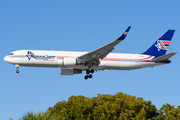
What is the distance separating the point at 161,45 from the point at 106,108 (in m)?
14.8

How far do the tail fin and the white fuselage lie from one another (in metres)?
1.60

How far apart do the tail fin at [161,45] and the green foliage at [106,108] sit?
27.2 ft

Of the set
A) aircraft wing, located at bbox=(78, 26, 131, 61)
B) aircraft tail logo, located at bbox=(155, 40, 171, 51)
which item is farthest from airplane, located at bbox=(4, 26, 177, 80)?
aircraft tail logo, located at bbox=(155, 40, 171, 51)

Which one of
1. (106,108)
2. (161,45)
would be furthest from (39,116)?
(161,45)

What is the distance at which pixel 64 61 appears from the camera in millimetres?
36531

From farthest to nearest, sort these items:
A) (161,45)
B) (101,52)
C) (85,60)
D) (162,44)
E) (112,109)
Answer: (162,44) < (161,45) < (85,60) < (101,52) < (112,109)

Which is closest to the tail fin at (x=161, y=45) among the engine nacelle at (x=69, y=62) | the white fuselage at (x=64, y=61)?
the white fuselage at (x=64, y=61)

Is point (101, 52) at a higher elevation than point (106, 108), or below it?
higher

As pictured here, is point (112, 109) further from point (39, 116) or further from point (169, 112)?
point (39, 116)

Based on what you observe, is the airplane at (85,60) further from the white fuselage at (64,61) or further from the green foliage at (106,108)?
the green foliage at (106,108)

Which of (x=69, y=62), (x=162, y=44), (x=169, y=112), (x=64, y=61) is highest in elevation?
(x=162, y=44)

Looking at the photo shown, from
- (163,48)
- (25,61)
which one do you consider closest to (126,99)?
(163,48)

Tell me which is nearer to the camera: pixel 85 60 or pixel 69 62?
pixel 69 62

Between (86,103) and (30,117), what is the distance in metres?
14.2
